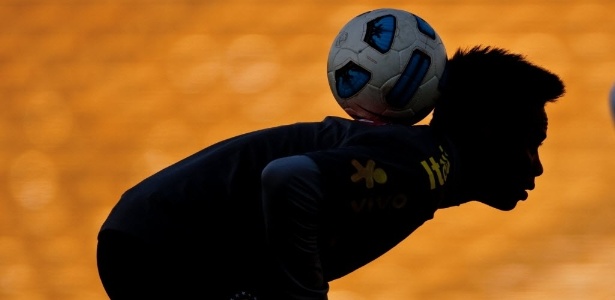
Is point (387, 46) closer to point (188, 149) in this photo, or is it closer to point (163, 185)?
point (163, 185)

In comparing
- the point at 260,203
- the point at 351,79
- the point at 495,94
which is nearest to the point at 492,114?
the point at 495,94

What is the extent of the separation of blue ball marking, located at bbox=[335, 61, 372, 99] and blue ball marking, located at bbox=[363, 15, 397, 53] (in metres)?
0.05

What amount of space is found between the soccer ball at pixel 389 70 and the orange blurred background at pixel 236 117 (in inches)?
91.2

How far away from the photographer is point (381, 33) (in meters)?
2.73

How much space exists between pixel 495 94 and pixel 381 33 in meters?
0.24

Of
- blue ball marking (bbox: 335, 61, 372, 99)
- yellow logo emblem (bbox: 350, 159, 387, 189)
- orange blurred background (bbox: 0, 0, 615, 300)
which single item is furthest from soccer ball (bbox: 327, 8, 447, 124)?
orange blurred background (bbox: 0, 0, 615, 300)

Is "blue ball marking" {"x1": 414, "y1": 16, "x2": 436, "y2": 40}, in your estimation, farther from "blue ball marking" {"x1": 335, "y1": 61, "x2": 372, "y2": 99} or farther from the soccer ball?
"blue ball marking" {"x1": 335, "y1": 61, "x2": 372, "y2": 99}

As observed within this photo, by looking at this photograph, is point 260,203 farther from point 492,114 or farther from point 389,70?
point 492,114

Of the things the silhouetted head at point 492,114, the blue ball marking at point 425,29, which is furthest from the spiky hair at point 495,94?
the blue ball marking at point 425,29

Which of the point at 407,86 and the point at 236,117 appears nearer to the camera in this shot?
the point at 407,86

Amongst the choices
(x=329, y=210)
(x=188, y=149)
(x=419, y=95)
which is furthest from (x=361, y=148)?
(x=188, y=149)

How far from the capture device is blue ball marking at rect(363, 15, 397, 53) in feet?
8.90

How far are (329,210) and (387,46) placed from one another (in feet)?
1.39

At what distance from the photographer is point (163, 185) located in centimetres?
259
